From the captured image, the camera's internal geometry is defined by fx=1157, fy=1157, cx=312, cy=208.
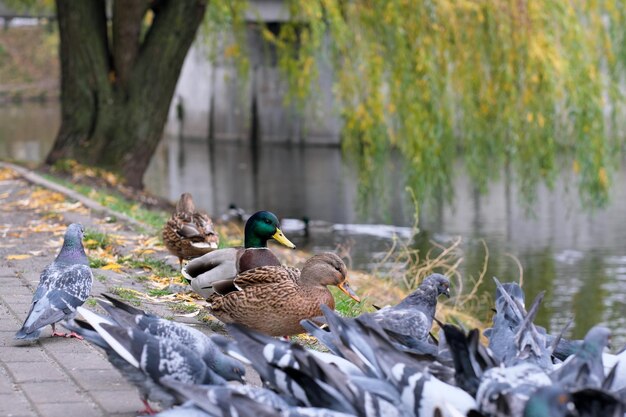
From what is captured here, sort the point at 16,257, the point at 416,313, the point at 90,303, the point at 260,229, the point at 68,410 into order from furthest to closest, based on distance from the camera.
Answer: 1. the point at 16,257
2. the point at 260,229
3. the point at 90,303
4. the point at 416,313
5. the point at 68,410

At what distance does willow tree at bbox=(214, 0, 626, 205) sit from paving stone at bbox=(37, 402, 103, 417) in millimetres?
9730

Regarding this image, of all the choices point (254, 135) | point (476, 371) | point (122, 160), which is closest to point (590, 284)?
point (122, 160)

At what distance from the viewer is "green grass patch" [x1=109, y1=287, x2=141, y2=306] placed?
24.2 ft

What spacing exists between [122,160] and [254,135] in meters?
24.0

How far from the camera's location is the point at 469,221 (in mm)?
18656

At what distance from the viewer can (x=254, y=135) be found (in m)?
39.5

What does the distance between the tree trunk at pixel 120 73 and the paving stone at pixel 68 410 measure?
1051 centimetres

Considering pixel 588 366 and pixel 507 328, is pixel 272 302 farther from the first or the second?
pixel 588 366

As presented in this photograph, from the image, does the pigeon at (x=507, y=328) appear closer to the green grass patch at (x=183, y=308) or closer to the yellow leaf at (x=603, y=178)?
the green grass patch at (x=183, y=308)

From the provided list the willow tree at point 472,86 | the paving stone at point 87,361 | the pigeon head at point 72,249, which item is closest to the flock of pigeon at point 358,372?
the paving stone at point 87,361

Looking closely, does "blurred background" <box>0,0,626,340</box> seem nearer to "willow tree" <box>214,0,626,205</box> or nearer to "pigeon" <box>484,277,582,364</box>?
"willow tree" <box>214,0,626,205</box>

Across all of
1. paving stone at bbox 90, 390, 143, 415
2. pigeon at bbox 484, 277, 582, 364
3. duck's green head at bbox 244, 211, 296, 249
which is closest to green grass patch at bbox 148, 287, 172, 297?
duck's green head at bbox 244, 211, 296, 249

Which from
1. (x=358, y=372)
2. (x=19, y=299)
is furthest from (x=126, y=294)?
(x=358, y=372)

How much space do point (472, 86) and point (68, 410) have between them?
414 inches
